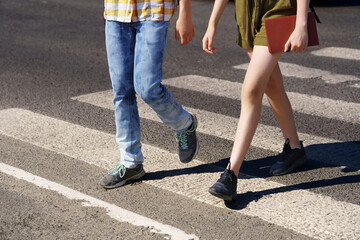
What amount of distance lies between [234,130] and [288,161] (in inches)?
43.7

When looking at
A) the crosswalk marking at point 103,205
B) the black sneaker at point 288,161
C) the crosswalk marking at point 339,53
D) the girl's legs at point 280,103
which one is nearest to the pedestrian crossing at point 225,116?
the black sneaker at point 288,161

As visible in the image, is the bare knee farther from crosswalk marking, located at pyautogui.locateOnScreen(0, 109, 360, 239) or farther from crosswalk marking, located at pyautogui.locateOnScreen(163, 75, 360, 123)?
crosswalk marking, located at pyautogui.locateOnScreen(163, 75, 360, 123)

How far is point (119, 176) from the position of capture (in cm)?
450

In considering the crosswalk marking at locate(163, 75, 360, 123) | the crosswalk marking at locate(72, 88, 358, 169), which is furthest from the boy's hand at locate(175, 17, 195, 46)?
the crosswalk marking at locate(163, 75, 360, 123)

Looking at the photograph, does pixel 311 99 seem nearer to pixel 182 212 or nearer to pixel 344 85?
pixel 344 85

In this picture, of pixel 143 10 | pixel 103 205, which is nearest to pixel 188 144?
pixel 103 205

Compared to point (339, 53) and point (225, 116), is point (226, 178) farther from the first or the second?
point (339, 53)

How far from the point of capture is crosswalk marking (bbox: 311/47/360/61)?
28.2ft

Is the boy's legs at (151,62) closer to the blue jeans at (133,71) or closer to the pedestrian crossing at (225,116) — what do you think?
the blue jeans at (133,71)

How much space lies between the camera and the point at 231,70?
318 inches

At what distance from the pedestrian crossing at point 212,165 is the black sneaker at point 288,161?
0.18 metres

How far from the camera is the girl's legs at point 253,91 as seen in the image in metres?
4.13

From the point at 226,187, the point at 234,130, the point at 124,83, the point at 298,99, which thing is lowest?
the point at 298,99

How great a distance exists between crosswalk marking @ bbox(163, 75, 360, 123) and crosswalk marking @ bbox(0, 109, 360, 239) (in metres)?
Answer: 1.75
